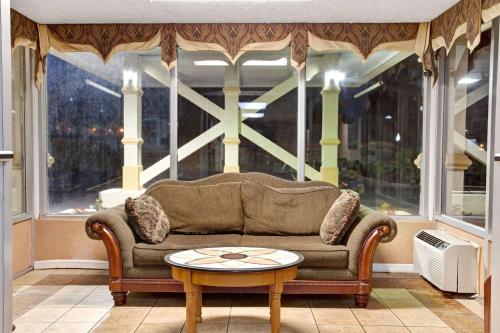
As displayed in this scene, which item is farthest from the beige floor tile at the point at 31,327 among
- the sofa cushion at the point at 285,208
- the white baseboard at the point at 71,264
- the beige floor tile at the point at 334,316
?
the beige floor tile at the point at 334,316

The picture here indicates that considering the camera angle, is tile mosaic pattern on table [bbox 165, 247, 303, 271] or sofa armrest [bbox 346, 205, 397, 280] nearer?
tile mosaic pattern on table [bbox 165, 247, 303, 271]

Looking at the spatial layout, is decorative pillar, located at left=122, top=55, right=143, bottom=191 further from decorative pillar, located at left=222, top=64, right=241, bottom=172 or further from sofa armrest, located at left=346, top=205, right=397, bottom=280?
sofa armrest, located at left=346, top=205, right=397, bottom=280

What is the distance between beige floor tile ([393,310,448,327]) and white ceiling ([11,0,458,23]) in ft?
8.40

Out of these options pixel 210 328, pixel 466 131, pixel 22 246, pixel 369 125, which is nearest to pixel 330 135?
pixel 369 125

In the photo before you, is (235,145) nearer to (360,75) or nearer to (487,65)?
(360,75)

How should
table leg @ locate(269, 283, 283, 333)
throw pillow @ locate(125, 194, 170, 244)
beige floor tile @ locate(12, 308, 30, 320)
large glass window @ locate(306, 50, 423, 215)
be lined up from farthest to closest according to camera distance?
large glass window @ locate(306, 50, 423, 215)
throw pillow @ locate(125, 194, 170, 244)
beige floor tile @ locate(12, 308, 30, 320)
table leg @ locate(269, 283, 283, 333)

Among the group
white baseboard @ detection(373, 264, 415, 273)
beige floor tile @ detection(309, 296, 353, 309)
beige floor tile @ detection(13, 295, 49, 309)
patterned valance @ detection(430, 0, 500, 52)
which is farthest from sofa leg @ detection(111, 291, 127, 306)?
patterned valance @ detection(430, 0, 500, 52)

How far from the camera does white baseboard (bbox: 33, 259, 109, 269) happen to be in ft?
15.9

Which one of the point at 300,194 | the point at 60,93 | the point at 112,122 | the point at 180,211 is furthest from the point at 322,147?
the point at 60,93

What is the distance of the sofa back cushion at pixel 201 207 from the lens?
4.31 m

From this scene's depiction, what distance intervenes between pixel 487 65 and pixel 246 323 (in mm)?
2883

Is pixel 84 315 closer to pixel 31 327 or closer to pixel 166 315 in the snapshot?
pixel 31 327

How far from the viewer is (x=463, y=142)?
4.38 metres

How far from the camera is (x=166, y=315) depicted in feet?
11.6
